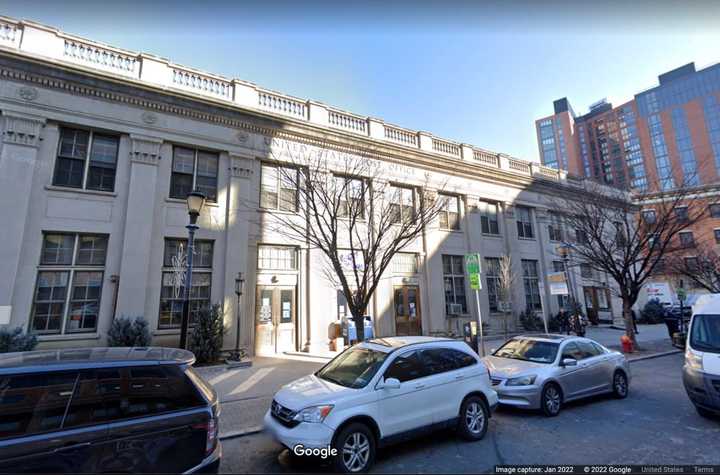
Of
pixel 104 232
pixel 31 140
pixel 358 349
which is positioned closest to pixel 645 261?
pixel 358 349

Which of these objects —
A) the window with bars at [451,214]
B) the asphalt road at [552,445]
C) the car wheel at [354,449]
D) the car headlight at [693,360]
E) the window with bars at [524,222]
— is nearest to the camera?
the car wheel at [354,449]

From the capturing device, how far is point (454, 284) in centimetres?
1853

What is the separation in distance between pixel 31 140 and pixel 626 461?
16972mm

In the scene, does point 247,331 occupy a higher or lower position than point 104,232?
lower

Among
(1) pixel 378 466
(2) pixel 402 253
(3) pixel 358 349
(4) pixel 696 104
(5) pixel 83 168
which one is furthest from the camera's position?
(4) pixel 696 104

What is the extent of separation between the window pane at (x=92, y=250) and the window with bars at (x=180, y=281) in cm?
187

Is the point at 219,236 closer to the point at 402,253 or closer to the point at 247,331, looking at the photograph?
the point at 247,331

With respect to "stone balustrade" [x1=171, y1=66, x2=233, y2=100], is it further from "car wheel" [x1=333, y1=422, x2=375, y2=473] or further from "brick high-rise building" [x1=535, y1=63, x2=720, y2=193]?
"brick high-rise building" [x1=535, y1=63, x2=720, y2=193]

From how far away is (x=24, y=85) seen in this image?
1092 cm

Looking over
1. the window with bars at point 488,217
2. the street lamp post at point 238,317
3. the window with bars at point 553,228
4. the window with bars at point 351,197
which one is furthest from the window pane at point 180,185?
the window with bars at point 553,228

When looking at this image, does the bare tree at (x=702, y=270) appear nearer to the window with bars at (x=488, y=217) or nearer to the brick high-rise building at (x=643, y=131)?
the window with bars at (x=488, y=217)

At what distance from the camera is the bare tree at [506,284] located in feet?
62.8

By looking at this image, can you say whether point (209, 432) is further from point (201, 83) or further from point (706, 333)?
point (201, 83)

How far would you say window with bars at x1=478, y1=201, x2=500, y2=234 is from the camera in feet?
68.4
